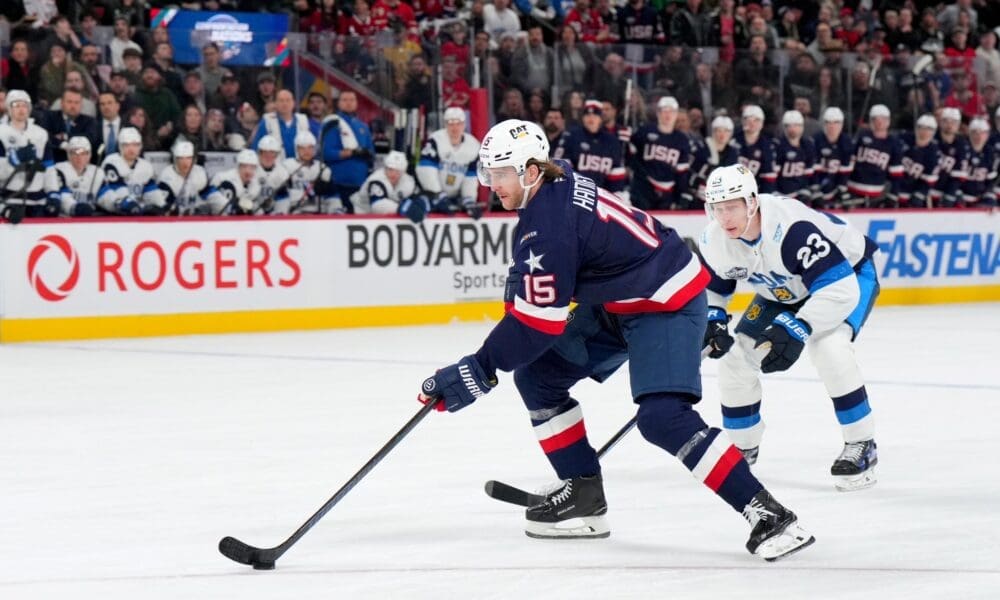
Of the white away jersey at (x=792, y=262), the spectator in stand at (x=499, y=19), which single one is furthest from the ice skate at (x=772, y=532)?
the spectator in stand at (x=499, y=19)

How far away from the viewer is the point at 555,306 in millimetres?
4219

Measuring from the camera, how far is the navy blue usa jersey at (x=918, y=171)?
14.4 metres

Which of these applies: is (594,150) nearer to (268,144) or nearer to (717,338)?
(268,144)

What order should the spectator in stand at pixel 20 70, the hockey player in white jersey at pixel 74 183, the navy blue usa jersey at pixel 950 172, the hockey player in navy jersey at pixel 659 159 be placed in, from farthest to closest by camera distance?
the navy blue usa jersey at pixel 950 172
the hockey player in navy jersey at pixel 659 159
the spectator in stand at pixel 20 70
the hockey player in white jersey at pixel 74 183

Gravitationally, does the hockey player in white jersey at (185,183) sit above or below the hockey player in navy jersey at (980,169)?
above

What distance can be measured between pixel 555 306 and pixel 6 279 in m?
6.97

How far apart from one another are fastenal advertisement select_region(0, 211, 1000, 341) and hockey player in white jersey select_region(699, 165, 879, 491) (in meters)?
5.92

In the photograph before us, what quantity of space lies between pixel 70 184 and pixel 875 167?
6.94 meters

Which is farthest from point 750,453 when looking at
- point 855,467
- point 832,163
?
point 832,163

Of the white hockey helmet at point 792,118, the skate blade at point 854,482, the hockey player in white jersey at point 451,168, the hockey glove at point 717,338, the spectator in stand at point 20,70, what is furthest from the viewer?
the white hockey helmet at point 792,118

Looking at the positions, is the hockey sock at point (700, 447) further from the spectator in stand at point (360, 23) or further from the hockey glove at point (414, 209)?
the spectator in stand at point (360, 23)

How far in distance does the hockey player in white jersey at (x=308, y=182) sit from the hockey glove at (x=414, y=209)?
0.50 meters

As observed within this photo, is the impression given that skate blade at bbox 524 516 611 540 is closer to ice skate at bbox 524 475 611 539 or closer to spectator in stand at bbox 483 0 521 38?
ice skate at bbox 524 475 611 539

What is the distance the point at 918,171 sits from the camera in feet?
47.3
